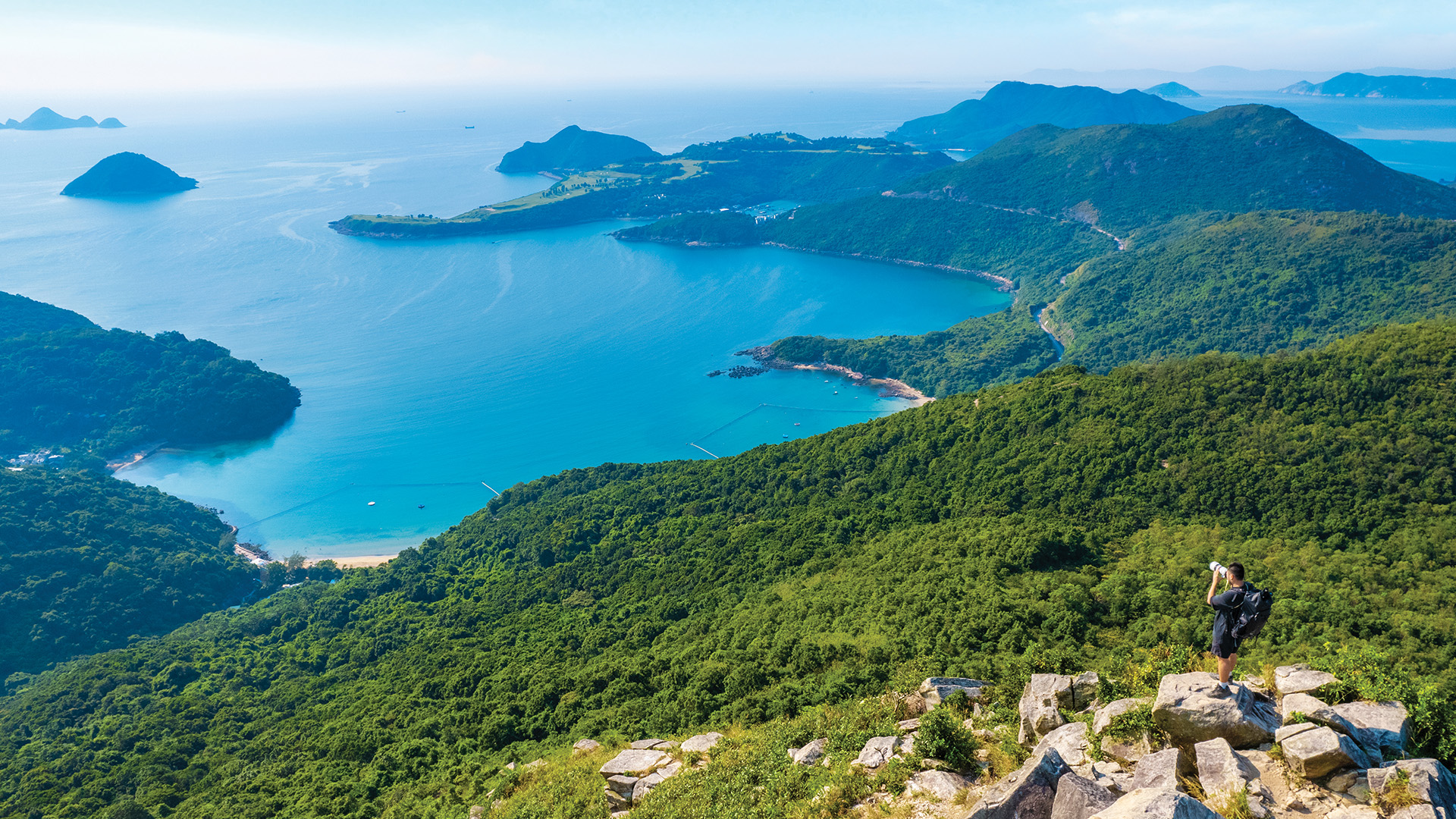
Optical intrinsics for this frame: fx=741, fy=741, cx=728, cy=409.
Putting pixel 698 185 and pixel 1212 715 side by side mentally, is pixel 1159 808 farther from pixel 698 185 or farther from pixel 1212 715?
pixel 698 185

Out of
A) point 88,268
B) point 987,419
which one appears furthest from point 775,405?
point 88,268

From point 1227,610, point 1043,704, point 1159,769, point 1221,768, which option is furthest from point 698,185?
point 1221,768

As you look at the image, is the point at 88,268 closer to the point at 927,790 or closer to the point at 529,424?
the point at 529,424

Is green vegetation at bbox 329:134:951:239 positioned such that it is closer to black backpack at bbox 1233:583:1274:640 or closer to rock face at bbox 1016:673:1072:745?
rock face at bbox 1016:673:1072:745

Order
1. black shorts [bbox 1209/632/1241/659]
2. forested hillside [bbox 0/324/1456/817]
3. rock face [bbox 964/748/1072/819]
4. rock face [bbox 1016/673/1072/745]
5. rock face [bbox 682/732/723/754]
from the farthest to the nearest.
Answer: forested hillside [bbox 0/324/1456/817] < rock face [bbox 682/732/723/754] < rock face [bbox 1016/673/1072/745] < black shorts [bbox 1209/632/1241/659] < rock face [bbox 964/748/1072/819]

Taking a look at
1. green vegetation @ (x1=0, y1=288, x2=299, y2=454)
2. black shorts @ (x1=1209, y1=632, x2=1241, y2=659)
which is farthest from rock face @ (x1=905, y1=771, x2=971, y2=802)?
green vegetation @ (x1=0, y1=288, x2=299, y2=454)

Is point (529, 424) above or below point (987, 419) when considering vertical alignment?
below

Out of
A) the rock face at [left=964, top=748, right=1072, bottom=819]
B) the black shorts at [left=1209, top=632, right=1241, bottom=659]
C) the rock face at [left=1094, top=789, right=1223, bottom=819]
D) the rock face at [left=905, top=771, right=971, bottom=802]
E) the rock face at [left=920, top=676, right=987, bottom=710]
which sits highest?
the black shorts at [left=1209, top=632, right=1241, bottom=659]
